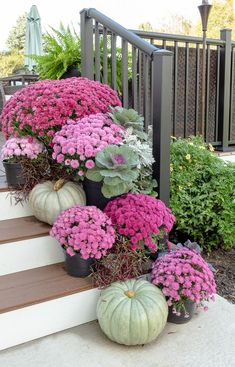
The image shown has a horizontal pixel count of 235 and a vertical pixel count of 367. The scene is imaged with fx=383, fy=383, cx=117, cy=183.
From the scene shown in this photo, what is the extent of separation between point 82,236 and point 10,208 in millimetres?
725

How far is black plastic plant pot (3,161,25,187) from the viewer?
244cm

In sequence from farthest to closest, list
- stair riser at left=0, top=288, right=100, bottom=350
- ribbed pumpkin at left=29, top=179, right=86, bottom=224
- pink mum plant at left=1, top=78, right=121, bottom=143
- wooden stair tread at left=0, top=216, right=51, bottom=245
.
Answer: pink mum plant at left=1, top=78, right=121, bottom=143
ribbed pumpkin at left=29, top=179, right=86, bottom=224
wooden stair tread at left=0, top=216, right=51, bottom=245
stair riser at left=0, top=288, right=100, bottom=350

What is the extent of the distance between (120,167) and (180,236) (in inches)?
51.1

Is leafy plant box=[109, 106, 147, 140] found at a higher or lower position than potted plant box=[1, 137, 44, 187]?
higher

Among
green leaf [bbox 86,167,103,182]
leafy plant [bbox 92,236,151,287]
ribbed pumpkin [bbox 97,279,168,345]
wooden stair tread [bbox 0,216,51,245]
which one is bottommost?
ribbed pumpkin [bbox 97,279,168,345]

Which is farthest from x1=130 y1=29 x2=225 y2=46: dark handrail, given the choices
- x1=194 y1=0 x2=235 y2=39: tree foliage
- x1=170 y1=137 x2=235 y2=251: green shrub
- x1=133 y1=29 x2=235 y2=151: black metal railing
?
x1=194 y1=0 x2=235 y2=39: tree foliage

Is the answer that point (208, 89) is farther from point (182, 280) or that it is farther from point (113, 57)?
point (182, 280)

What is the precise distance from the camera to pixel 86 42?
3025mm

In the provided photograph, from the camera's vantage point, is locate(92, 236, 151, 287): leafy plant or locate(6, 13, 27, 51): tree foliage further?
locate(6, 13, 27, 51): tree foliage

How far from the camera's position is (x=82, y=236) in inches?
74.1

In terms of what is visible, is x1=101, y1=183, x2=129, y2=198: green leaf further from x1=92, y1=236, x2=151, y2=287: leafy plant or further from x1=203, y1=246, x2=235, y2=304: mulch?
x1=203, y1=246, x2=235, y2=304: mulch

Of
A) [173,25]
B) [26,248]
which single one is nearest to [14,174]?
[26,248]

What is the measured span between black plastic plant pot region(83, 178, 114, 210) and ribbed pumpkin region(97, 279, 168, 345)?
0.60 m

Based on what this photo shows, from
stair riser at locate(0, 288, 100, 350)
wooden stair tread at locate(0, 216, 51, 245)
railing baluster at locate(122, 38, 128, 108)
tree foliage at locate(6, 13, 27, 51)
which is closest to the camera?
stair riser at locate(0, 288, 100, 350)
